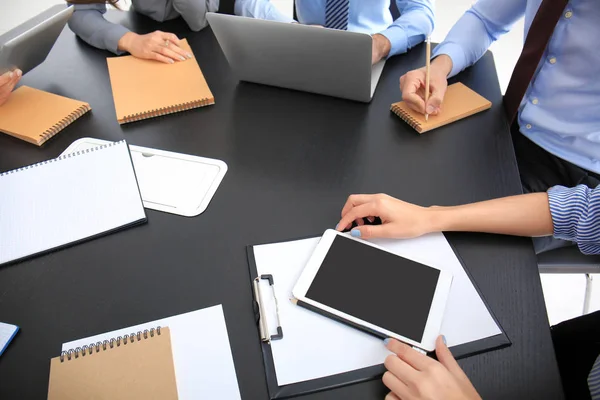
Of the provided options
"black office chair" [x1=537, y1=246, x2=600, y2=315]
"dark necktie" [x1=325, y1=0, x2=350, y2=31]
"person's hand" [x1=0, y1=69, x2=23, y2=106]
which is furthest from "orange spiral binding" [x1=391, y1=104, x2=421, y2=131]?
"person's hand" [x1=0, y1=69, x2=23, y2=106]

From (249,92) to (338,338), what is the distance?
2.22ft

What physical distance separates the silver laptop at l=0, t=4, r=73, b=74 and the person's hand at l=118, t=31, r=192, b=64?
159mm

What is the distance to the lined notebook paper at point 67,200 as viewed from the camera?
0.74 meters

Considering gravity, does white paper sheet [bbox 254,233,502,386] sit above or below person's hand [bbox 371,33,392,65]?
below

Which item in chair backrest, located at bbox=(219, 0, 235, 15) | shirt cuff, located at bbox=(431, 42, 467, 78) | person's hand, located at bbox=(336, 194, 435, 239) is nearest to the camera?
person's hand, located at bbox=(336, 194, 435, 239)

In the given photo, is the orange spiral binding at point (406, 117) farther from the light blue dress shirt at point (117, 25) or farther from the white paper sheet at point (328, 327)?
the light blue dress shirt at point (117, 25)

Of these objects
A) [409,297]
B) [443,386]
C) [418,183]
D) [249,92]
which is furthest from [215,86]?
[443,386]

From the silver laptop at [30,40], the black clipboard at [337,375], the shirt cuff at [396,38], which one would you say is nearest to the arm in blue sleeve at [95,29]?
the silver laptop at [30,40]

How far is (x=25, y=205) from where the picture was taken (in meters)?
0.80

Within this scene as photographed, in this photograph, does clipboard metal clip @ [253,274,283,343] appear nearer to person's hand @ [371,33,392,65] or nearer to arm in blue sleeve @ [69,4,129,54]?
person's hand @ [371,33,392,65]

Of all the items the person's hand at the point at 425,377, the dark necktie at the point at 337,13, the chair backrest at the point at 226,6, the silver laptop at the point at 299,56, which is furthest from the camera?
the chair backrest at the point at 226,6

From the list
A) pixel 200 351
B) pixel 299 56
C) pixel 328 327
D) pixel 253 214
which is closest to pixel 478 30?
pixel 299 56

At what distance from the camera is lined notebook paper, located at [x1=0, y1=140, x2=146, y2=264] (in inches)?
→ 29.3

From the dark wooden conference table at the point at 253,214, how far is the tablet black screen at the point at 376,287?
0.24 ft
